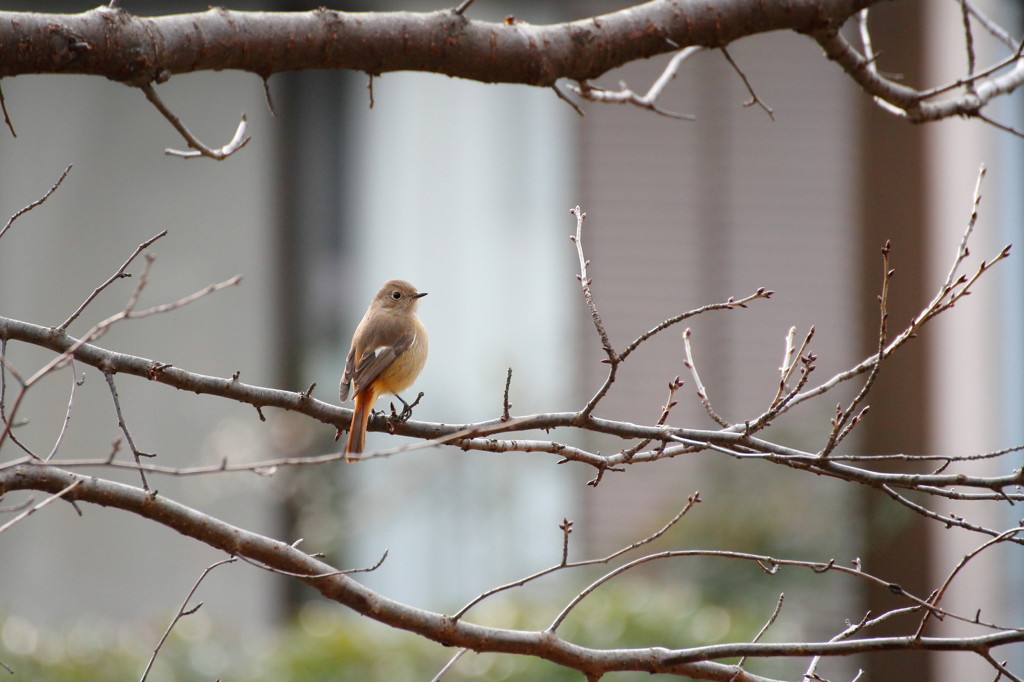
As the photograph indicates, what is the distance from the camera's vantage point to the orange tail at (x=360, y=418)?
120 inches

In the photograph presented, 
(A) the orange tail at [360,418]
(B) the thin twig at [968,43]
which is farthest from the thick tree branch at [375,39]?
(A) the orange tail at [360,418]

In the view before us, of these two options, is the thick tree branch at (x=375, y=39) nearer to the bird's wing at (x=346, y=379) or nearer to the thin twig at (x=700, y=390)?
the thin twig at (x=700, y=390)

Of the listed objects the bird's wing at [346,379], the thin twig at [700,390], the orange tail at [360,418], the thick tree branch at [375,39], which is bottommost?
the orange tail at [360,418]

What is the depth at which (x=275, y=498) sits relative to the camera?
7711 millimetres

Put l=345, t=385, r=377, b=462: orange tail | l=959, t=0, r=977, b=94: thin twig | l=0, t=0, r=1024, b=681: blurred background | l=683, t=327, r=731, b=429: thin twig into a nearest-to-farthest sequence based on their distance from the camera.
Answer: l=683, t=327, r=731, b=429: thin twig → l=959, t=0, r=977, b=94: thin twig → l=345, t=385, r=377, b=462: orange tail → l=0, t=0, r=1024, b=681: blurred background

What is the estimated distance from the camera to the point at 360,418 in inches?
125

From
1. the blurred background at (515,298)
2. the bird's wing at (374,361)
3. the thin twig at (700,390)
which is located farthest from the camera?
the blurred background at (515,298)

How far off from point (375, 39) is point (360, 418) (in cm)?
111

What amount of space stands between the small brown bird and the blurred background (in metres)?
3.10

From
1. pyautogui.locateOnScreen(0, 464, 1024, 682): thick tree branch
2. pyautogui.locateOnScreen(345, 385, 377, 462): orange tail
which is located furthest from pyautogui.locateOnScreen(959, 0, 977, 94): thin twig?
pyautogui.locateOnScreen(345, 385, 377, 462): orange tail

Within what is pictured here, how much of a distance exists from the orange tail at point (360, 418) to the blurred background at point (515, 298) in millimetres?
3444

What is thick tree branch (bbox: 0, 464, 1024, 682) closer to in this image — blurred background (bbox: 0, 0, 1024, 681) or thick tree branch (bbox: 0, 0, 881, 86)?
thick tree branch (bbox: 0, 0, 881, 86)

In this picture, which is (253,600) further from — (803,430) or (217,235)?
(803,430)

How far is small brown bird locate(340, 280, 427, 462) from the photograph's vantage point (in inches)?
136
